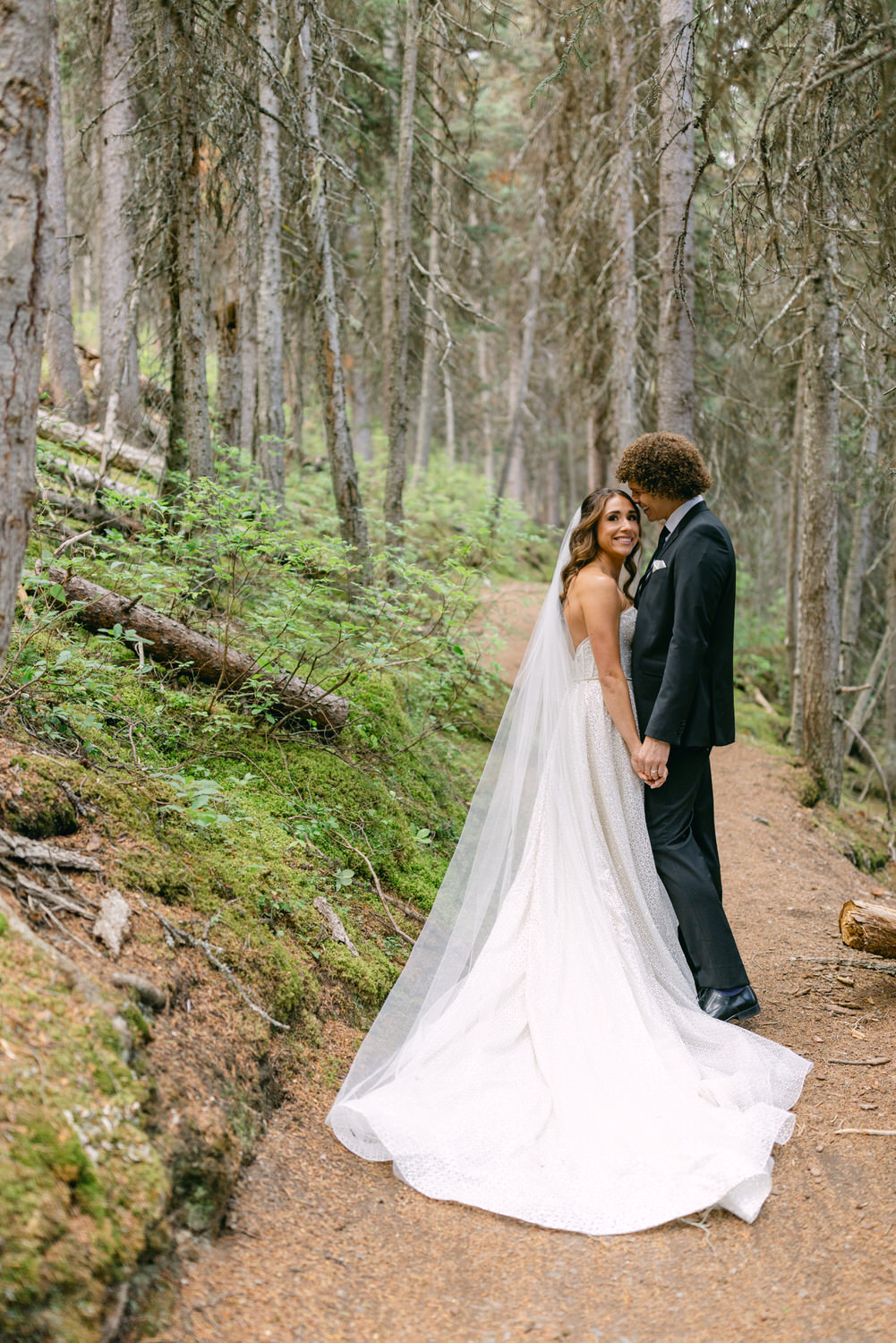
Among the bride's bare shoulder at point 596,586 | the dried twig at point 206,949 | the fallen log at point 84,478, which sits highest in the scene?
the fallen log at point 84,478

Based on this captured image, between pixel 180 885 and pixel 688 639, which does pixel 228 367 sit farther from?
pixel 180 885

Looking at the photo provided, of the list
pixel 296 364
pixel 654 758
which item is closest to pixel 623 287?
pixel 296 364

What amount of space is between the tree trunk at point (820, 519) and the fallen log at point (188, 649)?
18.5 ft

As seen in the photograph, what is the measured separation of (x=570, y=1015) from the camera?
11.6ft

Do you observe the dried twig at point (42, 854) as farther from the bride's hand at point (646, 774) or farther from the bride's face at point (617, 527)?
the bride's face at point (617, 527)

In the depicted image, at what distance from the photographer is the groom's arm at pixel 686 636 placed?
402 centimetres

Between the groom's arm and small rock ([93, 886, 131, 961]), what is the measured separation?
2.35 meters

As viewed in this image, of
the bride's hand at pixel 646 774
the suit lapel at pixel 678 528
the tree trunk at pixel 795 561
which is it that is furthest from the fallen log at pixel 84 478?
the tree trunk at pixel 795 561

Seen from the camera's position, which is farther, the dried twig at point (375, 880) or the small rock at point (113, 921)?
the dried twig at point (375, 880)

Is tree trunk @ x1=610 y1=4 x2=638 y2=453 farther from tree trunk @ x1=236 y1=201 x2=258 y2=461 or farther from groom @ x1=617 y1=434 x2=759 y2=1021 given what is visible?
groom @ x1=617 y1=434 x2=759 y2=1021

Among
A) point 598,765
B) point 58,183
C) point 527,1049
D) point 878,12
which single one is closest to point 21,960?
point 527,1049

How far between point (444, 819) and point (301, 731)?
1.21 m

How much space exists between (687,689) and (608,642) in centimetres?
42

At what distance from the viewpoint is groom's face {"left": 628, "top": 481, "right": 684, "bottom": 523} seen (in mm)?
4289
